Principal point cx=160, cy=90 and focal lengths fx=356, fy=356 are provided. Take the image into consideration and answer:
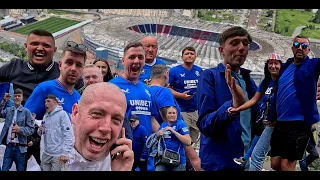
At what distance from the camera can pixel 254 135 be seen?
1.67 m

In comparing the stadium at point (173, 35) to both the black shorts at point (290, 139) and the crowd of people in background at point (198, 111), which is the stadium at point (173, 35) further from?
the black shorts at point (290, 139)

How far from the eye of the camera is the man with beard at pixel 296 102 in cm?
147

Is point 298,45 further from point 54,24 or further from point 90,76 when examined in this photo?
point 54,24

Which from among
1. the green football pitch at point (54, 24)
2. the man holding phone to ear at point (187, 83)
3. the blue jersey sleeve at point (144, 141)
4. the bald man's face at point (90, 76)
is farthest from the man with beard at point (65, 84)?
the green football pitch at point (54, 24)

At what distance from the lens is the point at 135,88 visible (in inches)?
73.9

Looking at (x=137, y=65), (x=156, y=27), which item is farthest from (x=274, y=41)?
(x=137, y=65)

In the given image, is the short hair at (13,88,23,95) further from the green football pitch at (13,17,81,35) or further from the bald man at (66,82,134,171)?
the green football pitch at (13,17,81,35)

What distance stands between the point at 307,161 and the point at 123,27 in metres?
27.2

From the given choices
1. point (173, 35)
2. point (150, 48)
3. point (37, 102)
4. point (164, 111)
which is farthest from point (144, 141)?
point (173, 35)

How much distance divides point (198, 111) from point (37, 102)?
A: 0.70 m

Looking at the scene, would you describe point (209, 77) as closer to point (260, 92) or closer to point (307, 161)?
point (260, 92)

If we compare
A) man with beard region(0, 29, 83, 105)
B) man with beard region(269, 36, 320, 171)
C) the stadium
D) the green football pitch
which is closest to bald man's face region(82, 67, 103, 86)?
man with beard region(0, 29, 83, 105)

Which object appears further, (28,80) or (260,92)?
(28,80)

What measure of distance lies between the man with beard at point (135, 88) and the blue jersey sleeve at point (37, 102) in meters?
0.42
